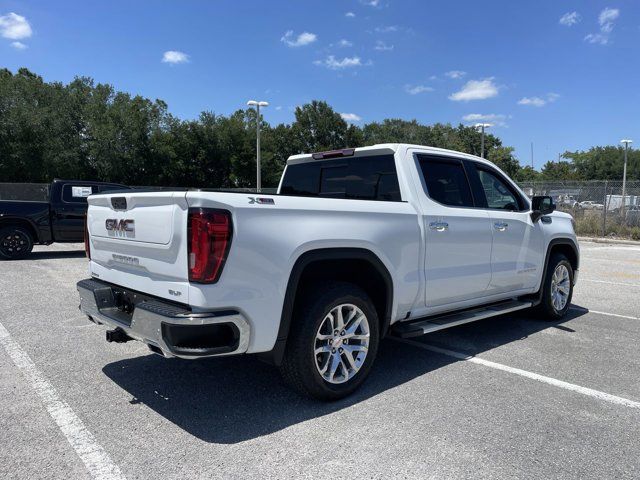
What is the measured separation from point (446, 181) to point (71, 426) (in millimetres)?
3731

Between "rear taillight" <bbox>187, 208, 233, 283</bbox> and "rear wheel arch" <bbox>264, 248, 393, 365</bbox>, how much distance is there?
1.80ft

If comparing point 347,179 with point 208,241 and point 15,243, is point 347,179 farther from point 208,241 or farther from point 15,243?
point 15,243

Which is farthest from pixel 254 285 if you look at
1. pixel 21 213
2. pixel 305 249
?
pixel 21 213

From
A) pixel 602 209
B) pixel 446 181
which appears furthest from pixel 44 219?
pixel 602 209

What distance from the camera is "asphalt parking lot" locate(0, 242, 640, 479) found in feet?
9.25

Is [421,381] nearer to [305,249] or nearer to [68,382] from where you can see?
[305,249]

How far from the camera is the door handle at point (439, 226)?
430 cm

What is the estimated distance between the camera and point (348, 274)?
402cm

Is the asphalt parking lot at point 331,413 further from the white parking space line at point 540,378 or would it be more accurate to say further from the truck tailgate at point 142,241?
the truck tailgate at point 142,241

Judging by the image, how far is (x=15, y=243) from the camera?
11.6 metres

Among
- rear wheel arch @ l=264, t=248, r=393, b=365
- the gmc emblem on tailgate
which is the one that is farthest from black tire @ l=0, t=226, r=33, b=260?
rear wheel arch @ l=264, t=248, r=393, b=365

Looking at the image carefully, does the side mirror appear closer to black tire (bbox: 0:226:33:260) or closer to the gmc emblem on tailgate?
the gmc emblem on tailgate

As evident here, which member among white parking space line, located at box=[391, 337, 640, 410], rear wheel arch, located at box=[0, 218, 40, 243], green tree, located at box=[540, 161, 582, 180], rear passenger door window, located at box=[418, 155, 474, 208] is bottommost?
white parking space line, located at box=[391, 337, 640, 410]

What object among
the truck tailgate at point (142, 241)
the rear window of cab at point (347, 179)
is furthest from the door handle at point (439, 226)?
the truck tailgate at point (142, 241)
